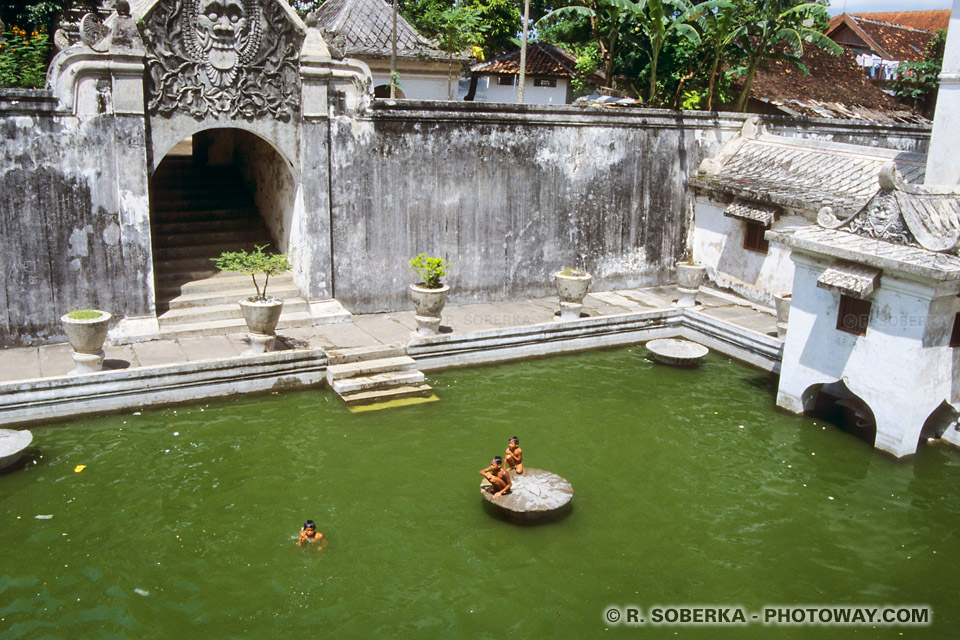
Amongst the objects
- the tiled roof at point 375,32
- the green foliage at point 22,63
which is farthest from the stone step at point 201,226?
the tiled roof at point 375,32

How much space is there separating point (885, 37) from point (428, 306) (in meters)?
29.4

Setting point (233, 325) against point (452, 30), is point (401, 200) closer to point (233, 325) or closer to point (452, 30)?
point (233, 325)

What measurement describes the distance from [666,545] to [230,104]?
9062 millimetres

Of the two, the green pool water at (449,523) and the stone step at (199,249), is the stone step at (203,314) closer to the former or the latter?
the stone step at (199,249)

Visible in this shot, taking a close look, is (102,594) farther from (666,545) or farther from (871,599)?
(871,599)

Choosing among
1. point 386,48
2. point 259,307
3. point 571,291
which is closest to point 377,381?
point 259,307

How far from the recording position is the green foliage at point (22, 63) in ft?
39.0

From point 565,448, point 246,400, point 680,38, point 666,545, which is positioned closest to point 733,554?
point 666,545

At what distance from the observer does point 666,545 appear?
318 inches

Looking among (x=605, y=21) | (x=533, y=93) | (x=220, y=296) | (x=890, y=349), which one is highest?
(x=605, y=21)

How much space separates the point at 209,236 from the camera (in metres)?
14.8

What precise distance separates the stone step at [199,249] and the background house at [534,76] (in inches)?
543

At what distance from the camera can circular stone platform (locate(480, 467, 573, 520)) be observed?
8258mm

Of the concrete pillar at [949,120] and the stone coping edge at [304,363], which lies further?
the concrete pillar at [949,120]
